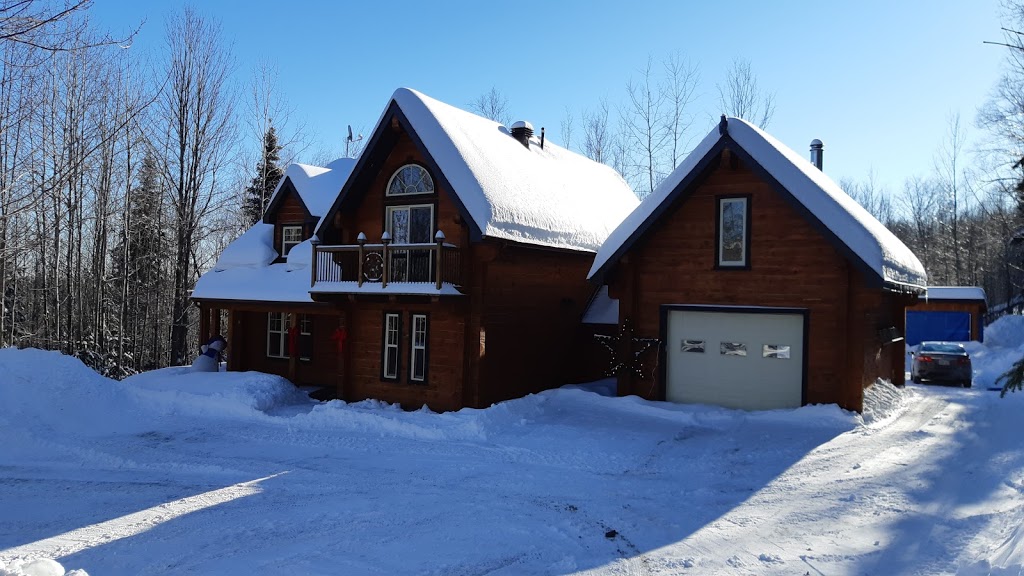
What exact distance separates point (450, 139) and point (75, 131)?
727 inches

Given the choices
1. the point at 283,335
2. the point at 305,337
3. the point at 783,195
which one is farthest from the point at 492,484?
the point at 283,335

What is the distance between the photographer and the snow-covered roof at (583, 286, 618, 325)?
1933cm

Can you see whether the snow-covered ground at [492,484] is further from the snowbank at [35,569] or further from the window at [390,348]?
the window at [390,348]

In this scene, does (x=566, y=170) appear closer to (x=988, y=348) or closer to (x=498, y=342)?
(x=498, y=342)

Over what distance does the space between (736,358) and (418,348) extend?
304 inches

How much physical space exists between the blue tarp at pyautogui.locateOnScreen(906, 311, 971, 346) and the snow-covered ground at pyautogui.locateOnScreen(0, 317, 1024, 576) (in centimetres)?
2009

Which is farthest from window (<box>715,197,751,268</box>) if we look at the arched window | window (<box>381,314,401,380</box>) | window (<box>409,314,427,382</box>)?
window (<box>381,314,401,380</box>)

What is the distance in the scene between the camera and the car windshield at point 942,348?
72.6ft

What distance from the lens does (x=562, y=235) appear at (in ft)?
58.9

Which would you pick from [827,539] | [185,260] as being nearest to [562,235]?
[827,539]

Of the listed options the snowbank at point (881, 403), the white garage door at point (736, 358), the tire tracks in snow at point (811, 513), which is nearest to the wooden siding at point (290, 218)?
the white garage door at point (736, 358)

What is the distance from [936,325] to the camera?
1375 inches

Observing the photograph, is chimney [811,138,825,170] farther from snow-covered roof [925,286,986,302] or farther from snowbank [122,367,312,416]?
snowbank [122,367,312,416]

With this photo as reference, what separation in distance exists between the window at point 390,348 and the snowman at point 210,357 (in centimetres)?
693
